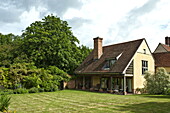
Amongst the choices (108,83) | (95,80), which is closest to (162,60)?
(108,83)

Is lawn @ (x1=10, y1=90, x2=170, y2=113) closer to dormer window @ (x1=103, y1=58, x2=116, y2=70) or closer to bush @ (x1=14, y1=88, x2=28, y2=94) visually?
bush @ (x1=14, y1=88, x2=28, y2=94)

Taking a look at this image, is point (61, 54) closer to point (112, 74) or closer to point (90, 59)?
point (90, 59)

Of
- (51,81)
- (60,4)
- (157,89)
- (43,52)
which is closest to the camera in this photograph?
(60,4)

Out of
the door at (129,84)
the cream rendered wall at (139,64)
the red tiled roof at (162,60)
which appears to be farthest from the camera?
the red tiled roof at (162,60)

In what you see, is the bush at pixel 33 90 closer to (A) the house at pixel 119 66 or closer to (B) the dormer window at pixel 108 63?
(A) the house at pixel 119 66

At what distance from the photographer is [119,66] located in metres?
23.3

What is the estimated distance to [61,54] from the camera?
28.2 meters

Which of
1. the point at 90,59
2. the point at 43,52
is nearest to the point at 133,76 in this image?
the point at 90,59

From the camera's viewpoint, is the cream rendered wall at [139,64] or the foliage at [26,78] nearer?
the foliage at [26,78]

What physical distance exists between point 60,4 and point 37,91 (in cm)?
1268

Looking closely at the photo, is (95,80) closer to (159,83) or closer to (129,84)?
(129,84)

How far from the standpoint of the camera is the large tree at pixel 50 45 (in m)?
28.0

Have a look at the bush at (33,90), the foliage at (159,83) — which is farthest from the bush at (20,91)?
the foliage at (159,83)

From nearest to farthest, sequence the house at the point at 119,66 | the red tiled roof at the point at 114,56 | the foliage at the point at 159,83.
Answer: the foliage at the point at 159,83 → the house at the point at 119,66 → the red tiled roof at the point at 114,56
